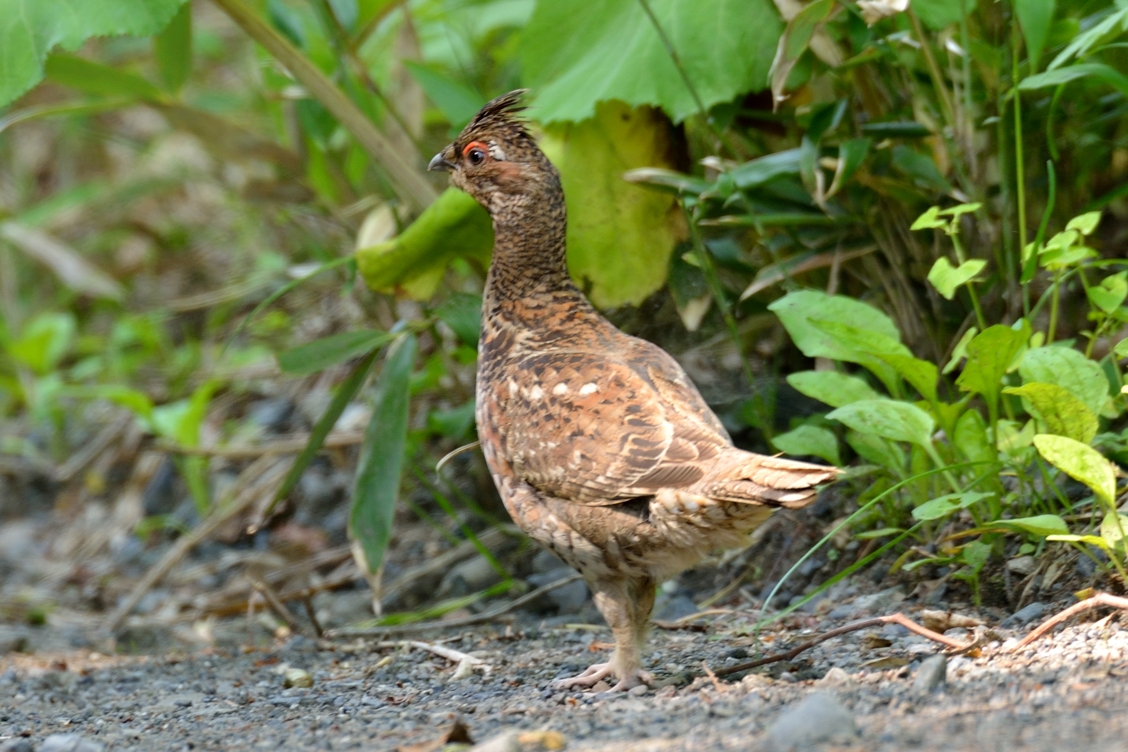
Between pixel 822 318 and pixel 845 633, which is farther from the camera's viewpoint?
pixel 822 318

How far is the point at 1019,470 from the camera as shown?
3211mm

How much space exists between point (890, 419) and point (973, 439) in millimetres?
264

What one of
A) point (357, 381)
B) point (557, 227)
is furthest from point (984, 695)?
point (357, 381)

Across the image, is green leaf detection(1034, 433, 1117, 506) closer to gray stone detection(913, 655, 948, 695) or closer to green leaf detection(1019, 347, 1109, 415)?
green leaf detection(1019, 347, 1109, 415)

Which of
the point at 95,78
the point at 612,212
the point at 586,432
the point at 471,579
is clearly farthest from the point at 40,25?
the point at 471,579

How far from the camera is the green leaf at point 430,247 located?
13.4ft

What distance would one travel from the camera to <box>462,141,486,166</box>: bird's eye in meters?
3.82

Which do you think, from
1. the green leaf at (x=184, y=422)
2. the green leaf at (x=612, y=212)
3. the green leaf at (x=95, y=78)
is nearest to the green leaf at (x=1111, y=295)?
the green leaf at (x=612, y=212)

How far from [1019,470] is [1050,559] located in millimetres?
283

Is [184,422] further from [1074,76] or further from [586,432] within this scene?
[1074,76]

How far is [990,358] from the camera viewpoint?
3176 mm

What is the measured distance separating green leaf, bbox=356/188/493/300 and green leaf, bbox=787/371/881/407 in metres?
1.34

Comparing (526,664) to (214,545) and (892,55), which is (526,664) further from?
(214,545)

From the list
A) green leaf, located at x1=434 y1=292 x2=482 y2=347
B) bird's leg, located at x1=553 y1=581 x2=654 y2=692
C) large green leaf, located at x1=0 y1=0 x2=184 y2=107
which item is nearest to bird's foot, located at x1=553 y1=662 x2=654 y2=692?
bird's leg, located at x1=553 y1=581 x2=654 y2=692
